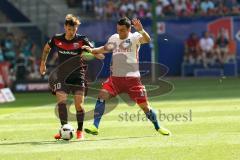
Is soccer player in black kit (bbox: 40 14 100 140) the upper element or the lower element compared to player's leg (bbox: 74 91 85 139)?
upper

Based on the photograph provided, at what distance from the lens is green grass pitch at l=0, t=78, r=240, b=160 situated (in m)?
11.1

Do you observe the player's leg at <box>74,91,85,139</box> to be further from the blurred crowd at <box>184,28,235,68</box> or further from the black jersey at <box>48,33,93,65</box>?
the blurred crowd at <box>184,28,235,68</box>

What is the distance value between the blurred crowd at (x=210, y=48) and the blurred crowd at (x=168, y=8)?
120 centimetres

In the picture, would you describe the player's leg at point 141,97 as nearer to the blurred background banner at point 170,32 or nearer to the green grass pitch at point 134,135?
the green grass pitch at point 134,135

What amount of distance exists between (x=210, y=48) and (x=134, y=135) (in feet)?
74.1

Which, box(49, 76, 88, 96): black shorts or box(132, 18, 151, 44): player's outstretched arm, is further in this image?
box(49, 76, 88, 96): black shorts

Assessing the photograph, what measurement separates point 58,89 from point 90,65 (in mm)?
13503

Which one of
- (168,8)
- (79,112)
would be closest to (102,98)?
(79,112)

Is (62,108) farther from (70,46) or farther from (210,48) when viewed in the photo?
(210,48)

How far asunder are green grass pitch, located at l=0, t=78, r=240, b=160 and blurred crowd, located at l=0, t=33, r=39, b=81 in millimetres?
7291

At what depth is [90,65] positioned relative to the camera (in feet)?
89.6

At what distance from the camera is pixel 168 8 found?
3747cm

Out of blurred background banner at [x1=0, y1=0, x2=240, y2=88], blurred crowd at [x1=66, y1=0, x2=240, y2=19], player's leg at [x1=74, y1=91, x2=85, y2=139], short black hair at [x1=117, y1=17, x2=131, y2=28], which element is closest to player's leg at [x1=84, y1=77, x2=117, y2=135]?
player's leg at [x1=74, y1=91, x2=85, y2=139]

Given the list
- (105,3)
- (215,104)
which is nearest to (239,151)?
(215,104)
